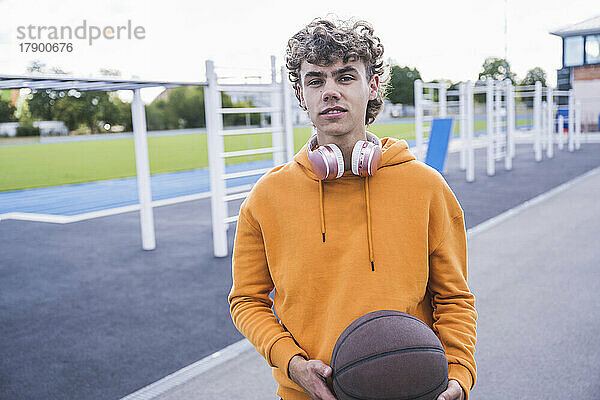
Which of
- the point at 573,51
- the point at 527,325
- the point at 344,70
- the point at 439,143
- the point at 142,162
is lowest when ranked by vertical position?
the point at 527,325

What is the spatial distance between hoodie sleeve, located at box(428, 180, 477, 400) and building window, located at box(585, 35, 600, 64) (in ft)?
94.1

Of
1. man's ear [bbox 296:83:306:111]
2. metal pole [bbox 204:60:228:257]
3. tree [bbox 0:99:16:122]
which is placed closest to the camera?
man's ear [bbox 296:83:306:111]

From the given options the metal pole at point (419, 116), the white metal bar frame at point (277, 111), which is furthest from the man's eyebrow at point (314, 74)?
the metal pole at point (419, 116)

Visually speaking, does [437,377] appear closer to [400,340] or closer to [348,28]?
[400,340]

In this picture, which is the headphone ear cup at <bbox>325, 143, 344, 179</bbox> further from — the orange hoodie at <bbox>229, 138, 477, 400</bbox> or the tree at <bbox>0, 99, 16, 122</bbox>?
the tree at <bbox>0, 99, 16, 122</bbox>

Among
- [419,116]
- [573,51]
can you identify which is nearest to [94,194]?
[419,116]

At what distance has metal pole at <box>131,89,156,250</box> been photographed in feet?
17.8

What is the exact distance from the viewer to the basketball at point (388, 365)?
3.88 ft

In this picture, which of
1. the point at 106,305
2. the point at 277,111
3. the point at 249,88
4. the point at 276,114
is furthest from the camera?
the point at 276,114

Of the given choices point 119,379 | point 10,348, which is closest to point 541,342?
point 119,379

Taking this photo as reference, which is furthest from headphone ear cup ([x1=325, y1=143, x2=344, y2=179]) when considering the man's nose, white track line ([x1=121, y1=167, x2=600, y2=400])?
white track line ([x1=121, y1=167, x2=600, y2=400])

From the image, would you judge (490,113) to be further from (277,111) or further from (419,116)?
(277,111)

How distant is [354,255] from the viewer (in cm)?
126

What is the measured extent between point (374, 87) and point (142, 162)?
4.45 m
